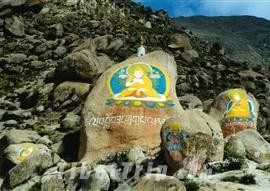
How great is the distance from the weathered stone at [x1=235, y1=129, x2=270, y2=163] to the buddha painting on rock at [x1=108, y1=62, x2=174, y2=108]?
11.6 feet

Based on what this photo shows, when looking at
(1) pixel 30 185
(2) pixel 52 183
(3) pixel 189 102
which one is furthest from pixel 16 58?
(2) pixel 52 183

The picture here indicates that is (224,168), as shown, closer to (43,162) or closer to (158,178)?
(158,178)

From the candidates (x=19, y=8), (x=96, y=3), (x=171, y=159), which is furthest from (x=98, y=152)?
(x=96, y=3)

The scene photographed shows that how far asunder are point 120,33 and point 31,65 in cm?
1464

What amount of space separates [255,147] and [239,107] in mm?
7560

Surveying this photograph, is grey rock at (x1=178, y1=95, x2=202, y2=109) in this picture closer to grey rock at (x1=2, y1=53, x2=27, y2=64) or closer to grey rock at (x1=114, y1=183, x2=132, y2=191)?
grey rock at (x1=114, y1=183, x2=132, y2=191)

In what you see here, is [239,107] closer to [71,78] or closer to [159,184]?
[159,184]

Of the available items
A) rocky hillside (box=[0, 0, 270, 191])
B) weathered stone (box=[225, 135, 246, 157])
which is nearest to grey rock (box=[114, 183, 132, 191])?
rocky hillside (box=[0, 0, 270, 191])

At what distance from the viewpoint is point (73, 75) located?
48.1m

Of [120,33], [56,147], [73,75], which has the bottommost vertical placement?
[56,147]

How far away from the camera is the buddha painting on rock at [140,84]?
24547 millimetres

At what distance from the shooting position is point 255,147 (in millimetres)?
21781

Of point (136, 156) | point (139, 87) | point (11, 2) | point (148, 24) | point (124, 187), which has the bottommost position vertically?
point (124, 187)

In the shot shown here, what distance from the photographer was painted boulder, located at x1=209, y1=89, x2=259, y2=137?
2856cm
